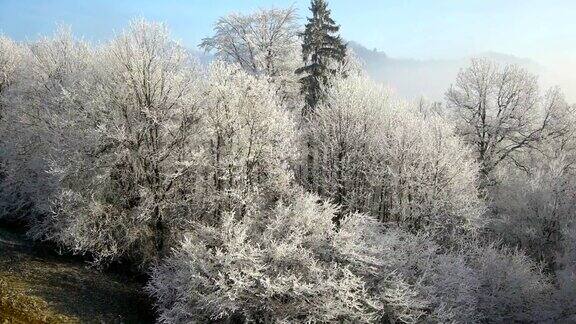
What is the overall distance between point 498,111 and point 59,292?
34192 mm

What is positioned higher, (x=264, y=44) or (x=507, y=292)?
(x=264, y=44)

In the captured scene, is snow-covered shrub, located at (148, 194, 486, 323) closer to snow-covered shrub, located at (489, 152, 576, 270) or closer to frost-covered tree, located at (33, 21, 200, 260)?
frost-covered tree, located at (33, 21, 200, 260)

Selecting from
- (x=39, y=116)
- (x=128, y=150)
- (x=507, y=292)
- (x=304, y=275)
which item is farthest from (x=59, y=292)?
(x=507, y=292)

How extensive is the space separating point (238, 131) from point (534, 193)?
938 inches

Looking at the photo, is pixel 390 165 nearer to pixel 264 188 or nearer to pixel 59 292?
pixel 264 188

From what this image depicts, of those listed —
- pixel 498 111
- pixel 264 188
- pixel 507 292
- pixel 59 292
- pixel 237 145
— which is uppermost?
pixel 498 111

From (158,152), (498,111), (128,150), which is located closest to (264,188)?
(158,152)

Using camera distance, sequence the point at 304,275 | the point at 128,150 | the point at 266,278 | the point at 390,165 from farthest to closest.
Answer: the point at 390,165
the point at 128,150
the point at 304,275
the point at 266,278

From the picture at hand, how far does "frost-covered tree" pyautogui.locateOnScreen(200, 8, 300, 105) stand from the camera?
115ft

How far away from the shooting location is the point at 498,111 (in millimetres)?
38531

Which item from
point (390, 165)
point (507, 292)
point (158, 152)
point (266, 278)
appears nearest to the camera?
point (266, 278)

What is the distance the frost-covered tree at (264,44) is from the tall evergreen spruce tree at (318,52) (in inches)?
63.5

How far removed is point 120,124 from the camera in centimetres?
2397

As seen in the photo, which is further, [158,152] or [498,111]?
[498,111]
